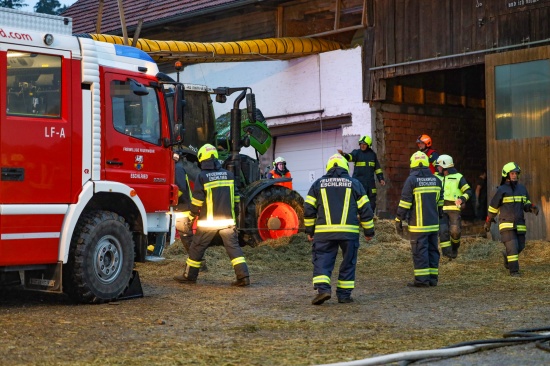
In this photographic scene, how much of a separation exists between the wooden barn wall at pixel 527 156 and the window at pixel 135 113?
8.26m

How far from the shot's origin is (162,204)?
1259cm

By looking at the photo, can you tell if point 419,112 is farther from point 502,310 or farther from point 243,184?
point 502,310

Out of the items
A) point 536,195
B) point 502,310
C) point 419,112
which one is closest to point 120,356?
point 502,310

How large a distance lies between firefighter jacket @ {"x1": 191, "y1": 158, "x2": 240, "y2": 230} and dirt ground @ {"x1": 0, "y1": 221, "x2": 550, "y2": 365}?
3.02 ft

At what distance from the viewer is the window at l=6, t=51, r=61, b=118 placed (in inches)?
418

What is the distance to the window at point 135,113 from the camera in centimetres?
1188

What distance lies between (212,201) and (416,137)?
9.80 metres

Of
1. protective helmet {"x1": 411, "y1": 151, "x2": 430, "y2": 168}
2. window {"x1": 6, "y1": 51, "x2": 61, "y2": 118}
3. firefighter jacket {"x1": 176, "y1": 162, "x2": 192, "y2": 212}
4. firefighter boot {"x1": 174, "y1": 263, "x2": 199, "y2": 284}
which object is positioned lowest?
firefighter boot {"x1": 174, "y1": 263, "x2": 199, "y2": 284}

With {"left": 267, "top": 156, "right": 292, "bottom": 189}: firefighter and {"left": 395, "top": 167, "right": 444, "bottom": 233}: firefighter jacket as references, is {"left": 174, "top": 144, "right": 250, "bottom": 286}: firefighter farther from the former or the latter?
{"left": 267, "top": 156, "right": 292, "bottom": 189}: firefighter

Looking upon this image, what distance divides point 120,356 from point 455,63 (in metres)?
13.5

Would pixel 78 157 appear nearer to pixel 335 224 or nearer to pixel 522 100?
pixel 335 224

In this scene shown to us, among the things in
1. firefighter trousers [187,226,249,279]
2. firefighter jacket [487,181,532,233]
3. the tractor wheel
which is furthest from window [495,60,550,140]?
firefighter trousers [187,226,249,279]

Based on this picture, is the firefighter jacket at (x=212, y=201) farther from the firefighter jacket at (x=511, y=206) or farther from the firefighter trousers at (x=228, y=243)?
the firefighter jacket at (x=511, y=206)

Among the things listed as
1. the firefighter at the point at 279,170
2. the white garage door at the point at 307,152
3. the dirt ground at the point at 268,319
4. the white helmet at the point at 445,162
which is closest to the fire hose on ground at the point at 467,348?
the dirt ground at the point at 268,319
